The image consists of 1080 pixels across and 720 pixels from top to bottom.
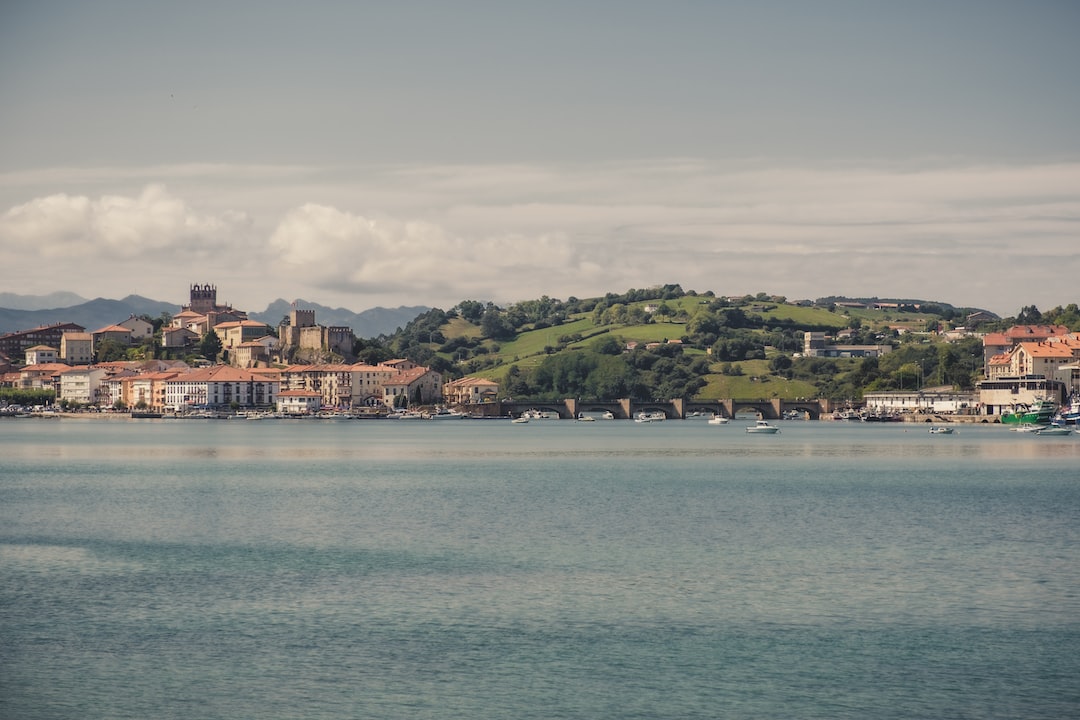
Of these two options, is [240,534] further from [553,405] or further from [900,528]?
[553,405]

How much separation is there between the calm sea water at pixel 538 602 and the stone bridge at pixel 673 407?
437ft

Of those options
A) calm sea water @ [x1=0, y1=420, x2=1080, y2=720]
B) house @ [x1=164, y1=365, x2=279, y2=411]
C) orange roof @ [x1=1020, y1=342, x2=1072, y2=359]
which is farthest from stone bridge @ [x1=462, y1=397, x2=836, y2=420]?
calm sea water @ [x1=0, y1=420, x2=1080, y2=720]

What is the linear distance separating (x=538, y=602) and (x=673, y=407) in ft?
554

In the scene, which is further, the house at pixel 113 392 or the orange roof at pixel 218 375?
the house at pixel 113 392

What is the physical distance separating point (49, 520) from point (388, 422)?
13641cm

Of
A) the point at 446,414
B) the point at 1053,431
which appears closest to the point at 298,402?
the point at 446,414

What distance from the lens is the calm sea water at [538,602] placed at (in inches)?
790

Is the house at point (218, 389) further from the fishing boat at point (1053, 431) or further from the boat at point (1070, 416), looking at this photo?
the fishing boat at point (1053, 431)

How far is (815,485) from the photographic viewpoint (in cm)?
5850

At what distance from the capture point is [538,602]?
87.7 feet

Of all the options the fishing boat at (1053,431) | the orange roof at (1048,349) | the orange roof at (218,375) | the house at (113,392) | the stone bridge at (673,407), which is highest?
the orange roof at (1048,349)

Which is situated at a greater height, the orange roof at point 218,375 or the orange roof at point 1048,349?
the orange roof at point 1048,349

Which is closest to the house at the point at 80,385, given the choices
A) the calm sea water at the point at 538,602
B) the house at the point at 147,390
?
the house at the point at 147,390

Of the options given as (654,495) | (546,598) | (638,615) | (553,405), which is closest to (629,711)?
(638,615)
